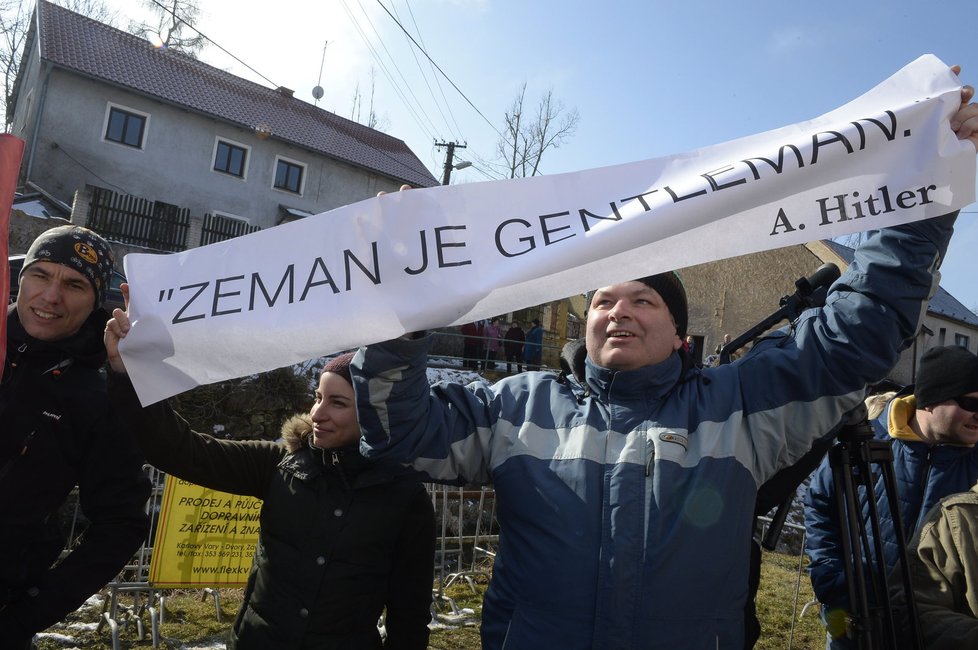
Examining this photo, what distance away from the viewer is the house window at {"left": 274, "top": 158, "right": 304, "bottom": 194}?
26516 mm

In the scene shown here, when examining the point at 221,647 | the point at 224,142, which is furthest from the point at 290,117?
the point at 221,647

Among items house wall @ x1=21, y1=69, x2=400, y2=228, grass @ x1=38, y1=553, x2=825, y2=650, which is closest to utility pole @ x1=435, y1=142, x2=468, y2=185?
house wall @ x1=21, y1=69, x2=400, y2=228

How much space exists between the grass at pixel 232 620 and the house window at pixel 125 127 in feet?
70.0

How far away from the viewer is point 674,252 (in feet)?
6.59

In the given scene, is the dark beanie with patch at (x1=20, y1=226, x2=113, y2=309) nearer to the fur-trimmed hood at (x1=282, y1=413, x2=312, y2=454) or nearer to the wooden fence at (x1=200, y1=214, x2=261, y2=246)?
the fur-trimmed hood at (x1=282, y1=413, x2=312, y2=454)

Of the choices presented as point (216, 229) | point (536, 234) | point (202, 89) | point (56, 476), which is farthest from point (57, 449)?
point (202, 89)

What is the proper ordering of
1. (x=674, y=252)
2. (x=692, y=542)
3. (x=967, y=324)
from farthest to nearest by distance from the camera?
(x=967, y=324) < (x=674, y=252) < (x=692, y=542)

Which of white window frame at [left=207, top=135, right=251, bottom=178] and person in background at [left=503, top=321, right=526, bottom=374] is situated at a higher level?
white window frame at [left=207, top=135, right=251, bottom=178]

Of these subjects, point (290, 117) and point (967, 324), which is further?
point (967, 324)

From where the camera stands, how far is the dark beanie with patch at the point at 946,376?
2.90 meters

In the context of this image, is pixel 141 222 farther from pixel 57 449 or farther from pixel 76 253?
pixel 57 449

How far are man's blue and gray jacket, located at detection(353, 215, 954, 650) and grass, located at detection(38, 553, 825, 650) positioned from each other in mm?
3321

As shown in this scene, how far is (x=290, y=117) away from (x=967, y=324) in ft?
108

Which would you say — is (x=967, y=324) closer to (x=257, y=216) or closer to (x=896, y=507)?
(x=257, y=216)
